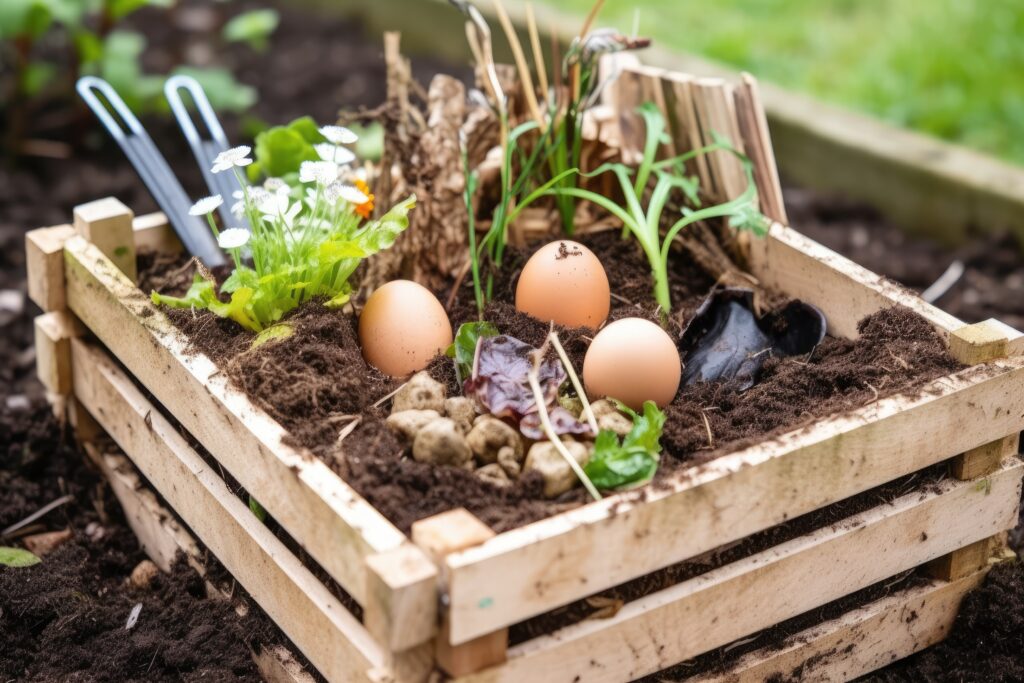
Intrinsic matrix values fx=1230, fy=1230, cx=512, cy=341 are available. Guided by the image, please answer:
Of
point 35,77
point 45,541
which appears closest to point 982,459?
point 45,541

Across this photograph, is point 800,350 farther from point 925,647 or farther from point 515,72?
point 515,72

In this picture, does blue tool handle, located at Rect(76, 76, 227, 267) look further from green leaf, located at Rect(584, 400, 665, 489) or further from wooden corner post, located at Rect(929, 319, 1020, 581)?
wooden corner post, located at Rect(929, 319, 1020, 581)

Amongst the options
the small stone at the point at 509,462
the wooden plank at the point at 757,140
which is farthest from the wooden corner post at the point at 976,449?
the small stone at the point at 509,462

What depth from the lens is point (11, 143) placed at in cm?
413

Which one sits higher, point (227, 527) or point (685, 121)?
point (685, 121)

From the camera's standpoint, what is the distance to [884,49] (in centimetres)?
481

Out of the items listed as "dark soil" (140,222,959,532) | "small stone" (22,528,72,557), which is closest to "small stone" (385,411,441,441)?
"dark soil" (140,222,959,532)

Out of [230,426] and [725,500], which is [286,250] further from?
[725,500]

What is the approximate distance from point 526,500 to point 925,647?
951 mm

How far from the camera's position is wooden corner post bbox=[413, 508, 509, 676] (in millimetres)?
1639

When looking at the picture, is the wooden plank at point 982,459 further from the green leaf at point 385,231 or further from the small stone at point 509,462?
the green leaf at point 385,231

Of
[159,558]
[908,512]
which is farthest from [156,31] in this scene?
[908,512]

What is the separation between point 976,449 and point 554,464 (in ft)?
2.61

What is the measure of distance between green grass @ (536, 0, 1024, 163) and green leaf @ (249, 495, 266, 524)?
306cm
